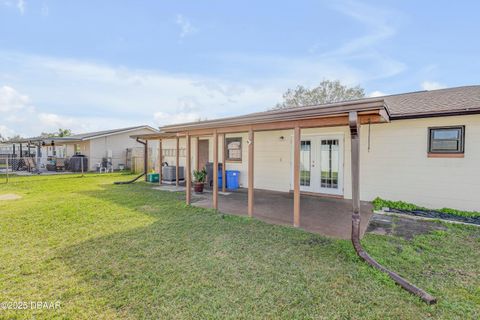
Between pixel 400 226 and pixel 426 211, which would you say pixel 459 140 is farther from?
pixel 400 226

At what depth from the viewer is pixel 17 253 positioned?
358 centimetres

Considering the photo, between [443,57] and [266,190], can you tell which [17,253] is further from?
[443,57]

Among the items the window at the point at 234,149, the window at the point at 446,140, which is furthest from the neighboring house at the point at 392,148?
the window at the point at 234,149

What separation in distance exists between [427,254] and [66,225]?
666cm

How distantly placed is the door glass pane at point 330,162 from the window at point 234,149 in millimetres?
3618

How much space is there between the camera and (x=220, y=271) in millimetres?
3117

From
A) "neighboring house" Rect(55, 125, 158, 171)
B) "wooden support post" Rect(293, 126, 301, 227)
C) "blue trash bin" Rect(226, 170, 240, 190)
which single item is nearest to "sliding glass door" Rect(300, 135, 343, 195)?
"blue trash bin" Rect(226, 170, 240, 190)

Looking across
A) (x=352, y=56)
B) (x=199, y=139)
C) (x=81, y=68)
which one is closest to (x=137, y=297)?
(x=199, y=139)

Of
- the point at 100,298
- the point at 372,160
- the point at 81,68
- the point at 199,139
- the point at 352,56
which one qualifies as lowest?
the point at 100,298

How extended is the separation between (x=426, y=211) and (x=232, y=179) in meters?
6.50

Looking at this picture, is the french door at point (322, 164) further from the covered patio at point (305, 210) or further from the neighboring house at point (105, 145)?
the neighboring house at point (105, 145)

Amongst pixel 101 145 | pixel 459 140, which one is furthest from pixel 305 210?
pixel 101 145

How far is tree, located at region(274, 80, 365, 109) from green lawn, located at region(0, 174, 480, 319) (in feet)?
70.0

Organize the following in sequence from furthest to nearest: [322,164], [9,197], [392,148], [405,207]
A: [322,164] < [9,197] < [392,148] < [405,207]
